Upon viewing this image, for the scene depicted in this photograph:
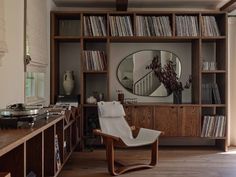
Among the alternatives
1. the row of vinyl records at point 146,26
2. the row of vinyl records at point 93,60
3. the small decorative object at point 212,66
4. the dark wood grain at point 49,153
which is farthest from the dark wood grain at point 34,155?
the small decorative object at point 212,66

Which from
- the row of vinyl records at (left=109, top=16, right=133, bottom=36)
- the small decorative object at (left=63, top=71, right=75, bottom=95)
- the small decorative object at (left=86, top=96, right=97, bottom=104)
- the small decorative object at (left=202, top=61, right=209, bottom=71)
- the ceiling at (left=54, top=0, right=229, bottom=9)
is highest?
the ceiling at (left=54, top=0, right=229, bottom=9)

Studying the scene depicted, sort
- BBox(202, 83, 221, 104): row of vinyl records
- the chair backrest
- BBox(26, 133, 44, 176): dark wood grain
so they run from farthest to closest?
BBox(202, 83, 221, 104): row of vinyl records < the chair backrest < BBox(26, 133, 44, 176): dark wood grain

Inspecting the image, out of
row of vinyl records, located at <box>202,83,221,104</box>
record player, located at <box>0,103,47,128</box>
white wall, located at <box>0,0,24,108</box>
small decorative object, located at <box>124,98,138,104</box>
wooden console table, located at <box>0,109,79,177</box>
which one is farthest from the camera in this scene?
small decorative object, located at <box>124,98,138,104</box>

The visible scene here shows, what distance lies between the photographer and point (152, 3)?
16.8 ft

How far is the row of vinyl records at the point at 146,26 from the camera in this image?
16.4ft

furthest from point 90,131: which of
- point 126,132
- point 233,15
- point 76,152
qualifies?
point 233,15

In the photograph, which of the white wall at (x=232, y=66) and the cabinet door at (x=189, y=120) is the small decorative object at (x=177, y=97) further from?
the white wall at (x=232, y=66)

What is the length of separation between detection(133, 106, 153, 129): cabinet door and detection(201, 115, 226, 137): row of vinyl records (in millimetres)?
843

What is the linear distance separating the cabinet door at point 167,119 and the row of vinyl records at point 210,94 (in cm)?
53

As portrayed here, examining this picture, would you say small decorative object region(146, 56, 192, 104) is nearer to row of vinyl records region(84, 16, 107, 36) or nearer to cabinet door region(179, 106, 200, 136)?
cabinet door region(179, 106, 200, 136)

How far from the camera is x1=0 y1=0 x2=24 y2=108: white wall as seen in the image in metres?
2.87

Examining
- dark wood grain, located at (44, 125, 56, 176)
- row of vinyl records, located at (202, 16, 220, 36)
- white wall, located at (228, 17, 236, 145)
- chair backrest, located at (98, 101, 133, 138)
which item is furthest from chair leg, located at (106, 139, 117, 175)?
white wall, located at (228, 17, 236, 145)

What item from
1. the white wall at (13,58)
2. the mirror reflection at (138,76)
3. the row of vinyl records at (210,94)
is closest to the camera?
the white wall at (13,58)

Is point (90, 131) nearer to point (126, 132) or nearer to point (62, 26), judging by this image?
point (126, 132)
